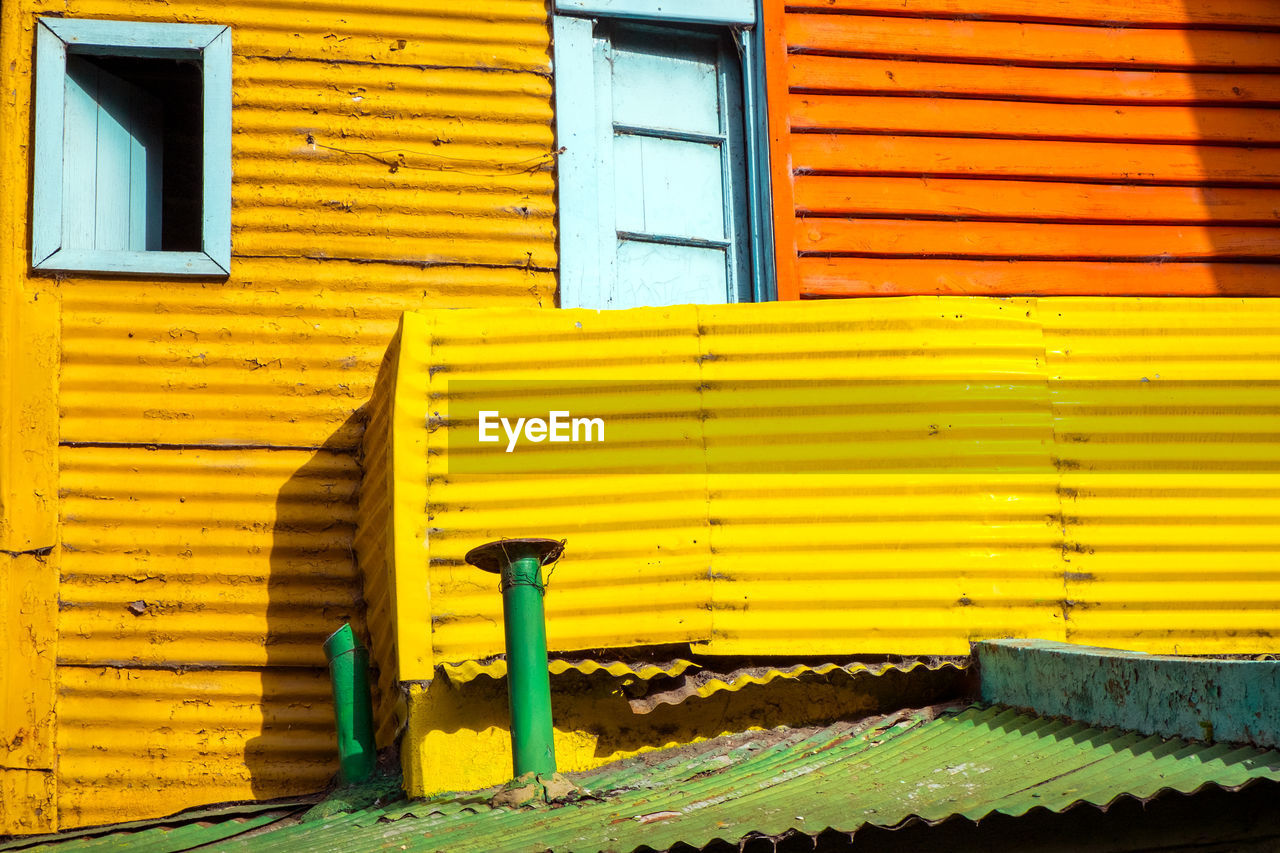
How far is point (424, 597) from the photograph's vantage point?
18.3ft

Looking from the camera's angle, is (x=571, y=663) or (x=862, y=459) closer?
(x=571, y=663)

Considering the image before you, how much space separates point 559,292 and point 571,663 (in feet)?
7.92

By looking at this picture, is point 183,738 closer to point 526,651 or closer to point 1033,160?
point 526,651

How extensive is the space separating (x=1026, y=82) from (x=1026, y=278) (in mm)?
1151

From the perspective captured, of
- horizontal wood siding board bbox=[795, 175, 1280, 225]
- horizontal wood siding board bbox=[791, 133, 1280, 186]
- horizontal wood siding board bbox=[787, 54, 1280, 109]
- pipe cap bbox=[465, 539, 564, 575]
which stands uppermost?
horizontal wood siding board bbox=[787, 54, 1280, 109]

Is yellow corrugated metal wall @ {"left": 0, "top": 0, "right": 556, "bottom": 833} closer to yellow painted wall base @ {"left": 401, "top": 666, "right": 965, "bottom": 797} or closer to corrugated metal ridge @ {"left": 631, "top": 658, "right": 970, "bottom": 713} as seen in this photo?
yellow painted wall base @ {"left": 401, "top": 666, "right": 965, "bottom": 797}

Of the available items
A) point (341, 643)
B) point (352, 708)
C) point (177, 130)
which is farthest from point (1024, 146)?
point (177, 130)

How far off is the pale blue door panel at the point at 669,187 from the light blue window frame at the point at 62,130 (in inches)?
78.4

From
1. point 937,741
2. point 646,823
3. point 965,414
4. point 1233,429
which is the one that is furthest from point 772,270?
point 646,823

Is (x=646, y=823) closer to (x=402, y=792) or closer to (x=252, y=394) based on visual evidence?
(x=402, y=792)

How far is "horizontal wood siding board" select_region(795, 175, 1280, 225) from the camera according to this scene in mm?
7527

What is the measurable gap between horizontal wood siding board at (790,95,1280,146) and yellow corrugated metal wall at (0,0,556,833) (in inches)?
60.2

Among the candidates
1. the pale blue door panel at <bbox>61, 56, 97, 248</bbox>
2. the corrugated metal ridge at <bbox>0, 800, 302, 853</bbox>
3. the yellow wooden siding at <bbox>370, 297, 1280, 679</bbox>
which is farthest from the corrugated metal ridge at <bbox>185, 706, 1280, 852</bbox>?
the pale blue door panel at <bbox>61, 56, 97, 248</bbox>

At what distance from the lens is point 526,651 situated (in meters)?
5.16
